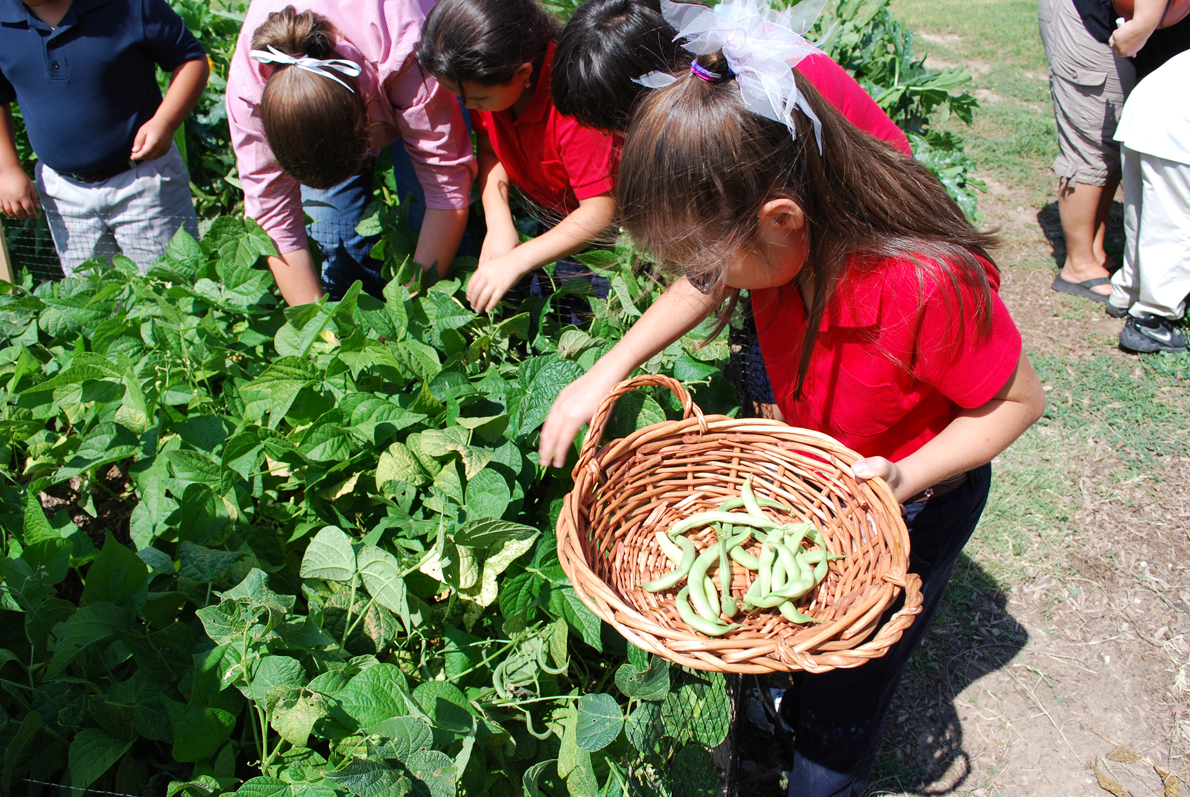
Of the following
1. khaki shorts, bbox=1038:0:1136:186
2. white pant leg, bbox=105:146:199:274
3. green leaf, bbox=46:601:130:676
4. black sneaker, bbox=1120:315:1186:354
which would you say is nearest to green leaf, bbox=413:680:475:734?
green leaf, bbox=46:601:130:676

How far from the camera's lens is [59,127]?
272cm

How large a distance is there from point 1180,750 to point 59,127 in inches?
156

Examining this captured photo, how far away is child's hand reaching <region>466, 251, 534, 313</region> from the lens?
6.15 ft

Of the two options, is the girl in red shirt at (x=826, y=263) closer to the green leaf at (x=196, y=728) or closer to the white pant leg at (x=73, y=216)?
the green leaf at (x=196, y=728)

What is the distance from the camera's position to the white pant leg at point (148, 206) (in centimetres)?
289

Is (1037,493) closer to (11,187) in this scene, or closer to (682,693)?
(682,693)

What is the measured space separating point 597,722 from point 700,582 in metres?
0.31

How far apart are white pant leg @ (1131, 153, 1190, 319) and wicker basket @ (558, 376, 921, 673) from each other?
8.65 ft

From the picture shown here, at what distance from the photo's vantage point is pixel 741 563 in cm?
146

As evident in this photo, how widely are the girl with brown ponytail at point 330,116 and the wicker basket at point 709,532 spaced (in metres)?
0.95

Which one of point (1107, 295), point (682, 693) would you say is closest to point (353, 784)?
point (682, 693)

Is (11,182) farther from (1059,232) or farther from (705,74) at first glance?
(1059,232)

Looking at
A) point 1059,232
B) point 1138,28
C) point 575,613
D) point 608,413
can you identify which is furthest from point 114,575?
point 1059,232

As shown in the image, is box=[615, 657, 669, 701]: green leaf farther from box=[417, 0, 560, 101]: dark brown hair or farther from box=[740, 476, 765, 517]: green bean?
box=[417, 0, 560, 101]: dark brown hair
